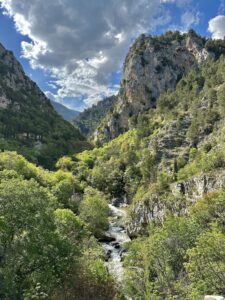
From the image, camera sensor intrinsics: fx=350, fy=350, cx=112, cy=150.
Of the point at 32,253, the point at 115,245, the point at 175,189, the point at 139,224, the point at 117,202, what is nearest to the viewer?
the point at 32,253

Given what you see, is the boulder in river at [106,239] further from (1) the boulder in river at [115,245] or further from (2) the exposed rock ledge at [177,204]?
(2) the exposed rock ledge at [177,204]

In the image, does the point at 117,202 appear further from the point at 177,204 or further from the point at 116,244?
the point at 177,204

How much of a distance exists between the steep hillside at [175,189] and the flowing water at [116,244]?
2.97 m

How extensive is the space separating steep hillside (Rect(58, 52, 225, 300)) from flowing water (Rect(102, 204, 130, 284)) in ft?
9.73

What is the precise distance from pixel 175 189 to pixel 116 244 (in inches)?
783

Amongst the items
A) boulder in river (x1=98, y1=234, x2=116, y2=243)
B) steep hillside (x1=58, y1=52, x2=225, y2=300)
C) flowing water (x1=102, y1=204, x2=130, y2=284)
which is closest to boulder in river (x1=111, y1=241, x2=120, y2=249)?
flowing water (x1=102, y1=204, x2=130, y2=284)

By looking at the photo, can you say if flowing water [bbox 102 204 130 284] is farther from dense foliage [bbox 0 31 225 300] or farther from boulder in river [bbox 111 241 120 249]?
dense foliage [bbox 0 31 225 300]

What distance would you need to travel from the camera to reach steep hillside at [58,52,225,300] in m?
41.1

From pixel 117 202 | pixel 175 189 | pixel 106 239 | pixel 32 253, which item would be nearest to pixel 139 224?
pixel 106 239

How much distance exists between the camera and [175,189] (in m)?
87.1

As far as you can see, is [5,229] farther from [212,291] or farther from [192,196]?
[192,196]

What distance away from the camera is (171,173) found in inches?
4198

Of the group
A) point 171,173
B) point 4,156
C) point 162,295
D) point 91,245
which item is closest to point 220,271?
point 162,295

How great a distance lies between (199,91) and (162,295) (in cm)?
13172
